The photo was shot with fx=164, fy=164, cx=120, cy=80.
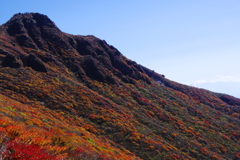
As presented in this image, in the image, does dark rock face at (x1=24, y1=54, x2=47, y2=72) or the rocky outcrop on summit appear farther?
the rocky outcrop on summit

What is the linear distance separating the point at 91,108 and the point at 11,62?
23160 mm

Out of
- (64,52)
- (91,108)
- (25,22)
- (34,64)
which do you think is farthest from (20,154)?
(25,22)

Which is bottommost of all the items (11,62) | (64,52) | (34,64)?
(11,62)

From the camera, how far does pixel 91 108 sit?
33.2 meters

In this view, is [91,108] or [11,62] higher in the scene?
[11,62]

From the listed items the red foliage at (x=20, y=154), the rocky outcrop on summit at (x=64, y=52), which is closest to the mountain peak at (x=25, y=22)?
the rocky outcrop on summit at (x=64, y=52)

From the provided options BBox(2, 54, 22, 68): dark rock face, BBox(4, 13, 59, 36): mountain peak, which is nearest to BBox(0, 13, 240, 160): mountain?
BBox(2, 54, 22, 68): dark rock face

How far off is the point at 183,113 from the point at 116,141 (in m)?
28.0

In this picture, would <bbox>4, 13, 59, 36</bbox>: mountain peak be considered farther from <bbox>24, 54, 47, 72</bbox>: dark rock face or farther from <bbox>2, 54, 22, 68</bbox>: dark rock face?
<bbox>2, 54, 22, 68</bbox>: dark rock face

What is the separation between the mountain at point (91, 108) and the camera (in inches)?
615

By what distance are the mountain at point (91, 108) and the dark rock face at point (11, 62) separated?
208mm

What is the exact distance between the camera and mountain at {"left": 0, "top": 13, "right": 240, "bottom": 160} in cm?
1562

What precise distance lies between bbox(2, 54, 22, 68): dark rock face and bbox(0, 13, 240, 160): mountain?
0.21 m

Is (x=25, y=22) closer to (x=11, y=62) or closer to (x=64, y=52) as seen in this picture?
(x=64, y=52)
